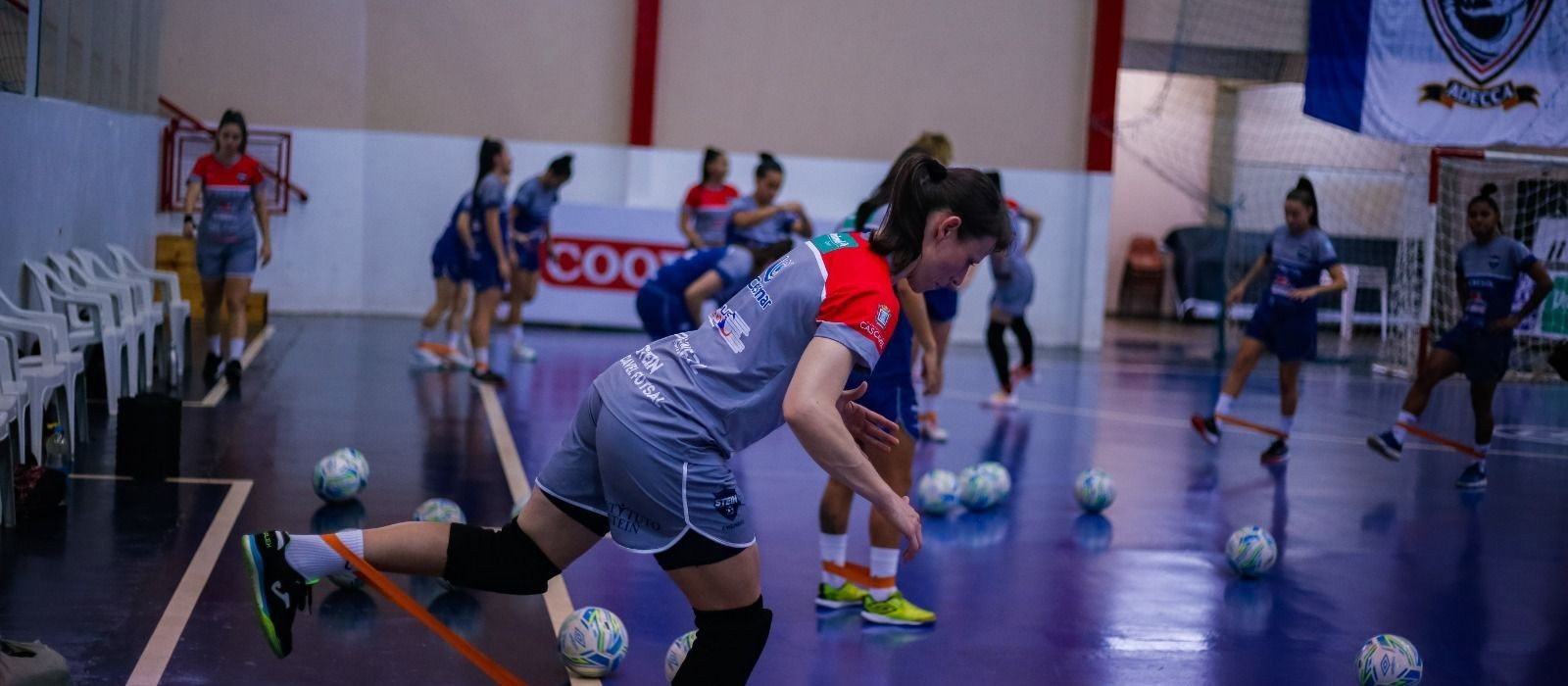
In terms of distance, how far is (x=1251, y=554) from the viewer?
261 inches

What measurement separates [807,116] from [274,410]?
978 cm

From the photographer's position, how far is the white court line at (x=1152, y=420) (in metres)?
11.3

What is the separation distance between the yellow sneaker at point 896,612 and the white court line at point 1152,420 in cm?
651

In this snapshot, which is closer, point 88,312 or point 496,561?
point 496,561

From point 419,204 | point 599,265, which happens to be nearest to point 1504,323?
point 599,265

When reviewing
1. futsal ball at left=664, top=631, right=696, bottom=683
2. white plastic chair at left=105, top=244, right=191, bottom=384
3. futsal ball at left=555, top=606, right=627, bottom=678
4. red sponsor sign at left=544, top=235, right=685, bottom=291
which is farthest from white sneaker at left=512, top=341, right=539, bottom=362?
futsal ball at left=664, top=631, right=696, bottom=683

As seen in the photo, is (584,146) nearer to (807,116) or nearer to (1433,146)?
(807,116)

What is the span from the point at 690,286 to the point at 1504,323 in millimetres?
5266

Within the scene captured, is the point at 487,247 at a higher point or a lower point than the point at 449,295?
higher

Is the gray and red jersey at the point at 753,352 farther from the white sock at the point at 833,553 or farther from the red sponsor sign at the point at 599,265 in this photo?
the red sponsor sign at the point at 599,265

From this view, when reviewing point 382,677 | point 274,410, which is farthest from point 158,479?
point 382,677

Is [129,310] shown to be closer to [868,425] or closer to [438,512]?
[438,512]

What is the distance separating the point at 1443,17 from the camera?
1477 cm

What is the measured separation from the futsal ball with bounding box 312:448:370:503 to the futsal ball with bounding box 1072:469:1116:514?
376cm
